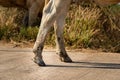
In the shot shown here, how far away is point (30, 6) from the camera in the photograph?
8.66 metres

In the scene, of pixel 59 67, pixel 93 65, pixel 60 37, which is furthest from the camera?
pixel 60 37

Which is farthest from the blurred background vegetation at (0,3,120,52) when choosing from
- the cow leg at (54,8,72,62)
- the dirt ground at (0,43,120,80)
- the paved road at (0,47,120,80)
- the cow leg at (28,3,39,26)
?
the cow leg at (54,8,72,62)

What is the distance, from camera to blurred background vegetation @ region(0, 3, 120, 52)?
7.74 meters

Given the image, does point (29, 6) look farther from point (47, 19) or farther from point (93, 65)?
point (93, 65)

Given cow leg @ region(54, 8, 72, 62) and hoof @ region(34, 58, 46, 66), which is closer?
hoof @ region(34, 58, 46, 66)

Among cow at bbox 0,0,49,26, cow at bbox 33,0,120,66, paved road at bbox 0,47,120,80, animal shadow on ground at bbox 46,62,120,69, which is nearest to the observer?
paved road at bbox 0,47,120,80

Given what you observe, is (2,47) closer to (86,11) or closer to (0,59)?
(0,59)

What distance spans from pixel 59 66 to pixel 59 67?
79 millimetres

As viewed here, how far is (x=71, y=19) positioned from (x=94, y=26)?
0.68 metres

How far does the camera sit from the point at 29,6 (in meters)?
8.70

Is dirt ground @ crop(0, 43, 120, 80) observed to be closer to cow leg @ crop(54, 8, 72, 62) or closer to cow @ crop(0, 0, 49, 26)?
cow leg @ crop(54, 8, 72, 62)

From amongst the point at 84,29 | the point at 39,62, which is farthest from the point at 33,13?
the point at 39,62

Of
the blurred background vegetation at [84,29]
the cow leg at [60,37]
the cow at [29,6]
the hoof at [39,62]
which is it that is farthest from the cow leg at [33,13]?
the hoof at [39,62]

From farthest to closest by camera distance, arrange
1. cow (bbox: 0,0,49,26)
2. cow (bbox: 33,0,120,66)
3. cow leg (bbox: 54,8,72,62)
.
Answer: cow (bbox: 0,0,49,26)
cow leg (bbox: 54,8,72,62)
cow (bbox: 33,0,120,66)
